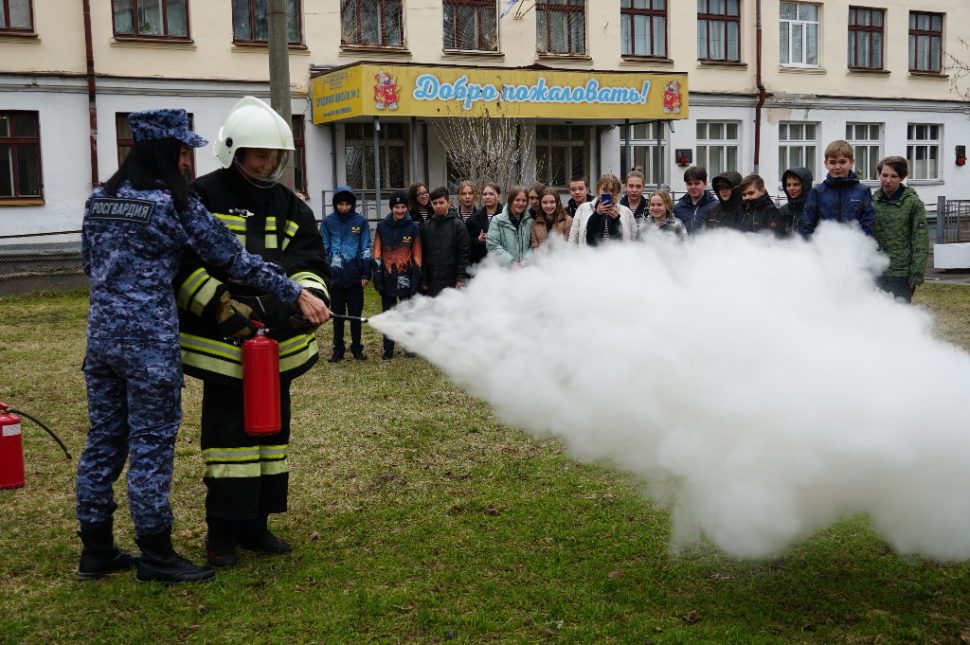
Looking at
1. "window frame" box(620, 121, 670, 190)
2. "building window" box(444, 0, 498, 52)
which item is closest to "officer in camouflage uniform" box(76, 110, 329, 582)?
"building window" box(444, 0, 498, 52)

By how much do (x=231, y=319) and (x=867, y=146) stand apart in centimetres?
3277

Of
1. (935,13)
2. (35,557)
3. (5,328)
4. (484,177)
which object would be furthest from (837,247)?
(935,13)

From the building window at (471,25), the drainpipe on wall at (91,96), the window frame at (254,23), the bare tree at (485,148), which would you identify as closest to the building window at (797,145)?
the bare tree at (485,148)

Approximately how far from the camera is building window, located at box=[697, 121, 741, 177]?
31000 millimetres

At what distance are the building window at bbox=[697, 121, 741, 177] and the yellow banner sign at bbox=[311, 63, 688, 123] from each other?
3.73 metres

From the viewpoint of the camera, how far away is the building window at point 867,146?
33.7 metres

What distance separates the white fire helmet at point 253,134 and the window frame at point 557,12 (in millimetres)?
23994

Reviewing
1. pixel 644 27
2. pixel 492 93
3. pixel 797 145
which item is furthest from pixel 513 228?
pixel 797 145

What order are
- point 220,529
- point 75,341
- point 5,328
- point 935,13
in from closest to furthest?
point 220,529
point 75,341
point 5,328
point 935,13

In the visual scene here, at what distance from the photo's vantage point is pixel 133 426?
4.79m

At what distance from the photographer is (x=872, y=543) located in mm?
5348

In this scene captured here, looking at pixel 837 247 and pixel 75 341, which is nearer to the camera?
pixel 837 247

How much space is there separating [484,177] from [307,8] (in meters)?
6.45

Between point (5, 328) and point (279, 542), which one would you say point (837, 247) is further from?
point (5, 328)
